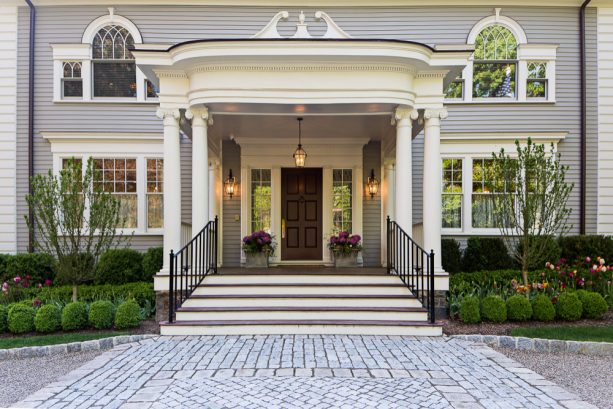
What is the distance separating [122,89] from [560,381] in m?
10.4

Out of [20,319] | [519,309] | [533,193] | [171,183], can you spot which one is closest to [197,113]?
[171,183]

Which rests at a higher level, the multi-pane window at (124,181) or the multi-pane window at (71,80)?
the multi-pane window at (71,80)

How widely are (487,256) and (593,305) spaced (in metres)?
2.75

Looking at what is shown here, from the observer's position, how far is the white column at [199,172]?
24.4ft

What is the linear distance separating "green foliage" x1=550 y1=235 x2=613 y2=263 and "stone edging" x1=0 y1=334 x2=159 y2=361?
847cm

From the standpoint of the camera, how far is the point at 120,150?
35.9 ft

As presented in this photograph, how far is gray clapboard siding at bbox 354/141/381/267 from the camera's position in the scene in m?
11.0

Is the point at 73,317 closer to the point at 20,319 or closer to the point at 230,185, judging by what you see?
the point at 20,319

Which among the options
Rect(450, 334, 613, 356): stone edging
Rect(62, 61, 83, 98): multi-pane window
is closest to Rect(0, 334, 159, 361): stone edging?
Rect(450, 334, 613, 356): stone edging

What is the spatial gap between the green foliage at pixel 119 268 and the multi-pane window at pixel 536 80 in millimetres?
9628

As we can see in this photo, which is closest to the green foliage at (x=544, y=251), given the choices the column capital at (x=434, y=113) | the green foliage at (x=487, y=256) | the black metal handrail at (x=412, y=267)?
the green foliage at (x=487, y=256)

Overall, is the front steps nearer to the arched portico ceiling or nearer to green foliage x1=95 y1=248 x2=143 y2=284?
green foliage x1=95 y1=248 x2=143 y2=284

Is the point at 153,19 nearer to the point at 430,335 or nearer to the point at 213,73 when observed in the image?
the point at 213,73

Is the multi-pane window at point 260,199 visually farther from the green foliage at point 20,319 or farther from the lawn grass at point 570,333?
the lawn grass at point 570,333
